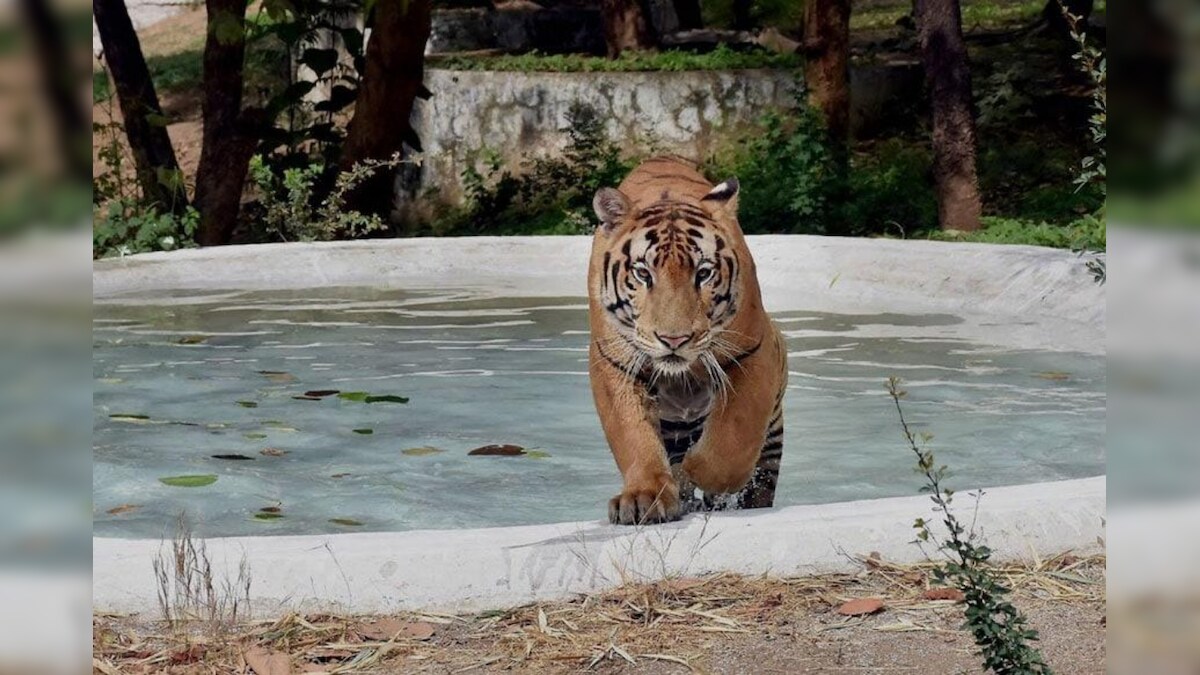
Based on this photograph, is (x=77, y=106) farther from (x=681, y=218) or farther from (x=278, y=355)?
(x=278, y=355)

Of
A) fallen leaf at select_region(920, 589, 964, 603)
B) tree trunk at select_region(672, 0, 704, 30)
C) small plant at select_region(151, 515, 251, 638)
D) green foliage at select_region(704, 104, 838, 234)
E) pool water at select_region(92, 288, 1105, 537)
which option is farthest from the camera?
tree trunk at select_region(672, 0, 704, 30)

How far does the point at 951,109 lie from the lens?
38.5 feet

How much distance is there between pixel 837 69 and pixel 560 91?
2.72 meters

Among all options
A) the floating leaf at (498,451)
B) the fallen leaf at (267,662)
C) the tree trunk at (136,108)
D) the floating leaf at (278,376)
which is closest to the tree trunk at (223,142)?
the tree trunk at (136,108)

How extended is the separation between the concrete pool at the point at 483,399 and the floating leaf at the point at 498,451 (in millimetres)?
61

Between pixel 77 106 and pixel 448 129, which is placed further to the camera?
pixel 448 129

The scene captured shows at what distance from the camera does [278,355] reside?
8273 mm

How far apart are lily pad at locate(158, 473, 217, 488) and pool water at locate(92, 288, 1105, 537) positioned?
1cm

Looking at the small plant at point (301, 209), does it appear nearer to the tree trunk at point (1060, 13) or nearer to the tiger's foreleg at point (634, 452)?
the tree trunk at point (1060, 13)

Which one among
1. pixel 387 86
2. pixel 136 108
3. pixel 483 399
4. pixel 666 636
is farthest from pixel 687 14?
pixel 666 636

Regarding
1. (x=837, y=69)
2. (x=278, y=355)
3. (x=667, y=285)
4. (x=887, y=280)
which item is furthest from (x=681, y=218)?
(x=837, y=69)

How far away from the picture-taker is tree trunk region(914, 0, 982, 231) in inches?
457

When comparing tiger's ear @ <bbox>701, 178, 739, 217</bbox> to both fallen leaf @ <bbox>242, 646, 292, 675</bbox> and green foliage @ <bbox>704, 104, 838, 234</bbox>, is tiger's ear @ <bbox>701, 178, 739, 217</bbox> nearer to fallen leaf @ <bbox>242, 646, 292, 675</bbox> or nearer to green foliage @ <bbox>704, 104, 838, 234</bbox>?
fallen leaf @ <bbox>242, 646, 292, 675</bbox>

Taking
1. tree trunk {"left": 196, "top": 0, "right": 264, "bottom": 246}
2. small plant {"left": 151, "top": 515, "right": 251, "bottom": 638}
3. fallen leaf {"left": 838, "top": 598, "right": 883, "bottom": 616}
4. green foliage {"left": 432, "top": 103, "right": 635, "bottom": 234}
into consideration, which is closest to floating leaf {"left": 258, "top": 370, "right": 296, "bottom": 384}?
small plant {"left": 151, "top": 515, "right": 251, "bottom": 638}
